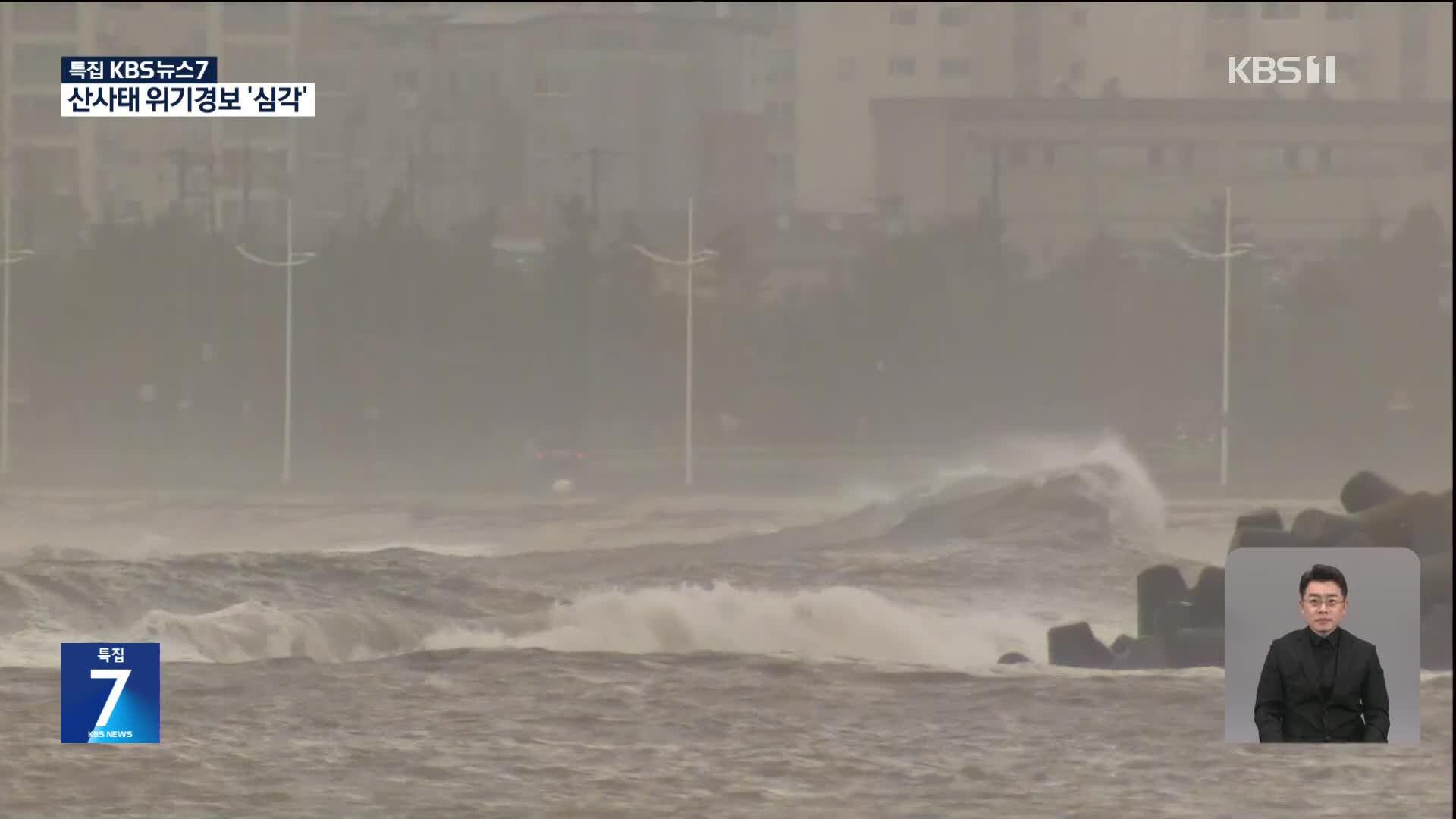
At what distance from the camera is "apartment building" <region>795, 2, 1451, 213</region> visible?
451cm

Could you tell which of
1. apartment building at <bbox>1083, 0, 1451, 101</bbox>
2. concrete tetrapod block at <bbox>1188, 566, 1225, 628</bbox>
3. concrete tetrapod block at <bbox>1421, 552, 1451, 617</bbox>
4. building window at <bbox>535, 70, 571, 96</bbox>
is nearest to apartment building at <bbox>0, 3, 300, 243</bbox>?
building window at <bbox>535, 70, 571, 96</bbox>

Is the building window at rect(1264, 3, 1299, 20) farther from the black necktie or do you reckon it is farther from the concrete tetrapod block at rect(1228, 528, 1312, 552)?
the black necktie

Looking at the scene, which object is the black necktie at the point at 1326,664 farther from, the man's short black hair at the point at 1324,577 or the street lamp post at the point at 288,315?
the street lamp post at the point at 288,315

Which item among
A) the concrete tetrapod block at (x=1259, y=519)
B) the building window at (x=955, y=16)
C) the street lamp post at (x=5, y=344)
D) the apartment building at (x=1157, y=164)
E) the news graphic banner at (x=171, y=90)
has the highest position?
the building window at (x=955, y=16)

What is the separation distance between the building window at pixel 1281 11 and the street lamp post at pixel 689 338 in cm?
129

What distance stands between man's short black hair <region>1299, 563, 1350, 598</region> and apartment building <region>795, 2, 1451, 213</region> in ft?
3.32

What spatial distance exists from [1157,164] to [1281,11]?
1.41 ft

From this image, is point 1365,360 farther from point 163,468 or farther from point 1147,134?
point 163,468

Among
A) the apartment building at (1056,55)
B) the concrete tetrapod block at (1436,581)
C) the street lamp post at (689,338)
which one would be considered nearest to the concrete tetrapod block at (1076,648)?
the concrete tetrapod block at (1436,581)

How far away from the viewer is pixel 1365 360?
4.55 m

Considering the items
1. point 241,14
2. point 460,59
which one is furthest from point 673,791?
point 241,14

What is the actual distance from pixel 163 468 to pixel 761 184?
141 cm

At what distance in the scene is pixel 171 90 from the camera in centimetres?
455

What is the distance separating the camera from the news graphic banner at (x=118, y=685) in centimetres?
454
